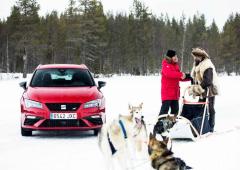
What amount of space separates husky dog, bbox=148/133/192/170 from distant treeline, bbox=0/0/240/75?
46982 mm

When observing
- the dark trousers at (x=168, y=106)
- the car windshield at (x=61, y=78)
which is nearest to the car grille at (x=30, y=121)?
the car windshield at (x=61, y=78)

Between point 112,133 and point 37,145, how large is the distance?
3608 mm

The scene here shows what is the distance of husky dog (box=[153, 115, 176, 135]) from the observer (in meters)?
9.50

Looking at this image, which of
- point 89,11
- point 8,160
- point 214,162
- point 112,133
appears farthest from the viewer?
point 89,11

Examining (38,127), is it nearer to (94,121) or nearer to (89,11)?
(94,121)

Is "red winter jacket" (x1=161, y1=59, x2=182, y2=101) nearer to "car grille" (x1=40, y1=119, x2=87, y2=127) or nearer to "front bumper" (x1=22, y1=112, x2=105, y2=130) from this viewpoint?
"front bumper" (x1=22, y1=112, x2=105, y2=130)

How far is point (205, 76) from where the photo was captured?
10406mm

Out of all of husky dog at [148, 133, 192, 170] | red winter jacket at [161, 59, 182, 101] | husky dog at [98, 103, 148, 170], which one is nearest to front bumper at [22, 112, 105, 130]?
red winter jacket at [161, 59, 182, 101]

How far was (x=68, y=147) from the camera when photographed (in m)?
9.80

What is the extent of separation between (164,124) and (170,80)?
135cm

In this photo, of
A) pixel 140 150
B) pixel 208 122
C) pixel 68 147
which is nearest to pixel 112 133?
pixel 140 150

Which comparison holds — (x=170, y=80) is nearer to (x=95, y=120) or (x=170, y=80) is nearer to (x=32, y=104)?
(x=95, y=120)

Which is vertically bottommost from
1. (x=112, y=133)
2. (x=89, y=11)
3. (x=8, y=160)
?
(x=8, y=160)

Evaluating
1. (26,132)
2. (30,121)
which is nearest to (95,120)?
(30,121)
